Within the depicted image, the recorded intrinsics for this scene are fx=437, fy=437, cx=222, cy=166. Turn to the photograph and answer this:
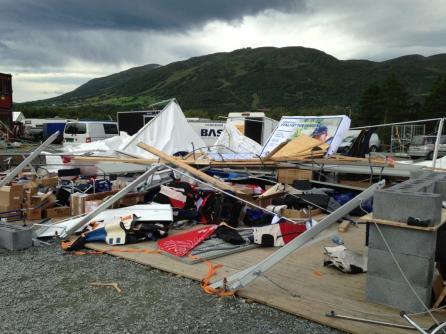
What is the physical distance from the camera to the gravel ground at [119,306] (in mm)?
3877

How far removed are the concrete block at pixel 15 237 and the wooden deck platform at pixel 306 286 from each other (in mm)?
997

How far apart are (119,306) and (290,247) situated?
1790mm

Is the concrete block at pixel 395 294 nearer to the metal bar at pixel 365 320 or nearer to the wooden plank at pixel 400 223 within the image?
the metal bar at pixel 365 320

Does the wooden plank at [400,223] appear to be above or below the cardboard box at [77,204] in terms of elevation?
above

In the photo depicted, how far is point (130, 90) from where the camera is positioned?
154 meters

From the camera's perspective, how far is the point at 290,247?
14.0ft

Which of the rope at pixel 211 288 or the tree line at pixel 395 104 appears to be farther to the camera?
the tree line at pixel 395 104

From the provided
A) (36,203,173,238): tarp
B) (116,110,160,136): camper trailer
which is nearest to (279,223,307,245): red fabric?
(36,203,173,238): tarp

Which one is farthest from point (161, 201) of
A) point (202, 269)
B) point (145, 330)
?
point (145, 330)

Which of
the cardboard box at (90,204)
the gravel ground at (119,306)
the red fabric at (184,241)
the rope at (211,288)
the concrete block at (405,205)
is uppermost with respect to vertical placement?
the concrete block at (405,205)

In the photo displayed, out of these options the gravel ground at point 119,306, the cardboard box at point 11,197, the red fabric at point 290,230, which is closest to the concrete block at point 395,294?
the gravel ground at point 119,306

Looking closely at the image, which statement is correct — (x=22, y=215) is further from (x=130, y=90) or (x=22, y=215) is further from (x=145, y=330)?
(x=130, y=90)

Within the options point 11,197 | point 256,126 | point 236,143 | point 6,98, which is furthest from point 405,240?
point 6,98

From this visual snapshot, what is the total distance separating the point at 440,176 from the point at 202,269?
3321 millimetres
